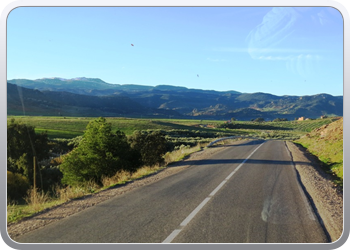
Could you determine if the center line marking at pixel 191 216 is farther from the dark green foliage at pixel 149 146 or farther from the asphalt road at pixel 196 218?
the dark green foliage at pixel 149 146

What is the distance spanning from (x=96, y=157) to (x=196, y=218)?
43.5 feet

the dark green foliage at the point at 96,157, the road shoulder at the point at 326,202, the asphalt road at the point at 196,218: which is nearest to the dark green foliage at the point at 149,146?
the dark green foliage at the point at 96,157

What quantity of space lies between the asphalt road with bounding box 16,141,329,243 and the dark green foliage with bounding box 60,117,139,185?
26.9ft

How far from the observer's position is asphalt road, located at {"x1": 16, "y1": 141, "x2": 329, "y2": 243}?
6090 mm

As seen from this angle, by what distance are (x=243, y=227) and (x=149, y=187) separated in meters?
5.48

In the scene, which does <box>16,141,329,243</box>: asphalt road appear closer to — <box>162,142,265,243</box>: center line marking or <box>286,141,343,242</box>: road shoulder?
<box>162,142,265,243</box>: center line marking

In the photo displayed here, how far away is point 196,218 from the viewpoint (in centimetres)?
745

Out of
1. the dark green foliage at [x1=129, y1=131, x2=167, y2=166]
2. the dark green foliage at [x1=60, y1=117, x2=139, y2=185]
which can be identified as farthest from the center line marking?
the dark green foliage at [x1=129, y1=131, x2=167, y2=166]

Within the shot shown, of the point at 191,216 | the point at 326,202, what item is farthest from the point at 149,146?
the point at 191,216

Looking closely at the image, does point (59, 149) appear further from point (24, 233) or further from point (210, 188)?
point (24, 233)

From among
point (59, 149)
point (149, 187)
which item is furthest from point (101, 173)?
point (59, 149)

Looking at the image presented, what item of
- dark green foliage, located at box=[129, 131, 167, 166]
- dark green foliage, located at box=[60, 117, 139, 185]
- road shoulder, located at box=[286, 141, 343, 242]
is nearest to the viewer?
road shoulder, located at box=[286, 141, 343, 242]

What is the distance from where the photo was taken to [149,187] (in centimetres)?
1166

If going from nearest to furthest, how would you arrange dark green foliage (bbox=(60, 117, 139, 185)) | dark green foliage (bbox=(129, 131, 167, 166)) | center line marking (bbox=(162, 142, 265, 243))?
center line marking (bbox=(162, 142, 265, 243)) → dark green foliage (bbox=(60, 117, 139, 185)) → dark green foliage (bbox=(129, 131, 167, 166))
